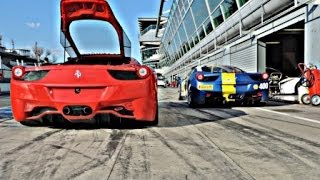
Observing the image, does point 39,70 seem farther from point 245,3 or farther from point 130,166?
point 245,3

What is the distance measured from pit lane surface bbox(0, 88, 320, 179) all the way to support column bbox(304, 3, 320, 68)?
17.1 feet

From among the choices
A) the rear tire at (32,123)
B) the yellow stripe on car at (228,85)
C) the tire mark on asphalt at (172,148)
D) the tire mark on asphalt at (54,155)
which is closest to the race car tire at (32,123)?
the rear tire at (32,123)

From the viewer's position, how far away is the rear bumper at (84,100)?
5.27 meters

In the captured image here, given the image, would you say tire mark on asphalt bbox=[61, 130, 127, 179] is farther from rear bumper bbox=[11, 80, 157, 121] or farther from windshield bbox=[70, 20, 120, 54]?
windshield bbox=[70, 20, 120, 54]

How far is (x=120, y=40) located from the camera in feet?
22.9

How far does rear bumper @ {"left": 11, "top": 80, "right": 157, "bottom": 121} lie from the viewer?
5.27 meters

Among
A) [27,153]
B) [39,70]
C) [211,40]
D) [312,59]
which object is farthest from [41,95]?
[211,40]

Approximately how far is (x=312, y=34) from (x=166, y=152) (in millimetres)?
8403

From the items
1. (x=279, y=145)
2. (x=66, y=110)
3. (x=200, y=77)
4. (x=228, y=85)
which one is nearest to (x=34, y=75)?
(x=66, y=110)

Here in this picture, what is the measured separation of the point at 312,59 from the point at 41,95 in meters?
8.52

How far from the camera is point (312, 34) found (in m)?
11.4

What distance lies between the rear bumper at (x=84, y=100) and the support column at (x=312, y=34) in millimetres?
7287

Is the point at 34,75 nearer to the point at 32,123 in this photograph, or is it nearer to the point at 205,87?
the point at 32,123

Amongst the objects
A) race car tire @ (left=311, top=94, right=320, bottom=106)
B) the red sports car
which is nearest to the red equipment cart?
race car tire @ (left=311, top=94, right=320, bottom=106)
